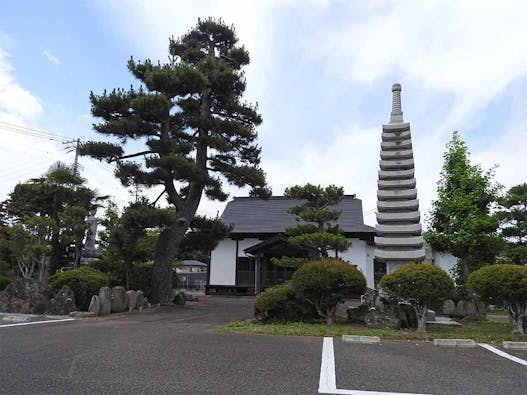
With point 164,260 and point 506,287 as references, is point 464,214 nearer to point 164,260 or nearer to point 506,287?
point 506,287

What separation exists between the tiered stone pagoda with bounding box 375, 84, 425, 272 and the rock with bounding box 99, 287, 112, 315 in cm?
717

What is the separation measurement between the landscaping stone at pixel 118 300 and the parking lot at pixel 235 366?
161 inches

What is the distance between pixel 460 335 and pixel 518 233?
8.67 m

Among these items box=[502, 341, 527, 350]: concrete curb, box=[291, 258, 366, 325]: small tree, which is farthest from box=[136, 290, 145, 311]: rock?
box=[502, 341, 527, 350]: concrete curb

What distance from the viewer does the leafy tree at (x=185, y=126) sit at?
502 inches

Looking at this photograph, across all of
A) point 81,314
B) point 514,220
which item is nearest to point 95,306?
point 81,314

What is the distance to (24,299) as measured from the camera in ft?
34.8

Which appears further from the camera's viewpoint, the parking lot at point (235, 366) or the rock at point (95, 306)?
the rock at point (95, 306)

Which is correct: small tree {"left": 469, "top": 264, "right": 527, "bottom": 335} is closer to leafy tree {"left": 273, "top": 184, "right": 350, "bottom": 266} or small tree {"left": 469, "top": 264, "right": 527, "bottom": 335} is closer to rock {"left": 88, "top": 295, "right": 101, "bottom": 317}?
leafy tree {"left": 273, "top": 184, "right": 350, "bottom": 266}

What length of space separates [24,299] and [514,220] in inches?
613

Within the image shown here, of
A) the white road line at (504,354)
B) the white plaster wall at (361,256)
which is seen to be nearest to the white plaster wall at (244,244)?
the white plaster wall at (361,256)

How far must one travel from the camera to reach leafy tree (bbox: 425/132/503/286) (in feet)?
36.0

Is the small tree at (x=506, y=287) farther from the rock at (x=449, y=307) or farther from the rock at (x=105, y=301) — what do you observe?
the rock at (x=105, y=301)

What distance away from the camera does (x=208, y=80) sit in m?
13.6
